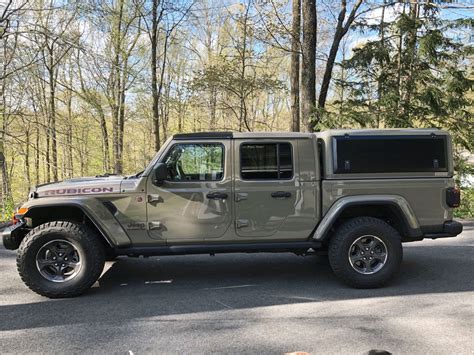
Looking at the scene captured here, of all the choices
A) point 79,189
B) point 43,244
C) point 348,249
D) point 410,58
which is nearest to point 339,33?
point 410,58

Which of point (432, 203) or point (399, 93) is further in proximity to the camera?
point (399, 93)

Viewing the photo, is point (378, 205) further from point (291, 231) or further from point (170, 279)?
point (170, 279)

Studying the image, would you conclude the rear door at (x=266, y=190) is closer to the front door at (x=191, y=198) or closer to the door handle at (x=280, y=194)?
the door handle at (x=280, y=194)

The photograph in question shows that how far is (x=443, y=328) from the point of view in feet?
12.1

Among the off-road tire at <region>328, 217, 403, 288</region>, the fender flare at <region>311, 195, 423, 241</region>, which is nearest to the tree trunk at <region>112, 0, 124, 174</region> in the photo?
the fender flare at <region>311, 195, 423, 241</region>

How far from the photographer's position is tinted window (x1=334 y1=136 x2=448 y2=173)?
488 cm

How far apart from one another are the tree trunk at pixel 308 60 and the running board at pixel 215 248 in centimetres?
678

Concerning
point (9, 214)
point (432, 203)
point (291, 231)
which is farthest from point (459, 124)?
point (9, 214)

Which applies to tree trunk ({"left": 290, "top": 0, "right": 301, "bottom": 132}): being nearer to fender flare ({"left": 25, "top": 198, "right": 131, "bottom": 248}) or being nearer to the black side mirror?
the black side mirror

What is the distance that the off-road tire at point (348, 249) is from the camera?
482cm

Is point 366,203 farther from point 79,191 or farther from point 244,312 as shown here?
point 79,191

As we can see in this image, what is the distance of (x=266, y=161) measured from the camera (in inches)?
192

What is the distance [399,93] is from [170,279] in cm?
868

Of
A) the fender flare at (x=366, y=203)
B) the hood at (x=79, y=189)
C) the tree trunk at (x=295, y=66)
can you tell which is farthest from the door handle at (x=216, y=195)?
the tree trunk at (x=295, y=66)
